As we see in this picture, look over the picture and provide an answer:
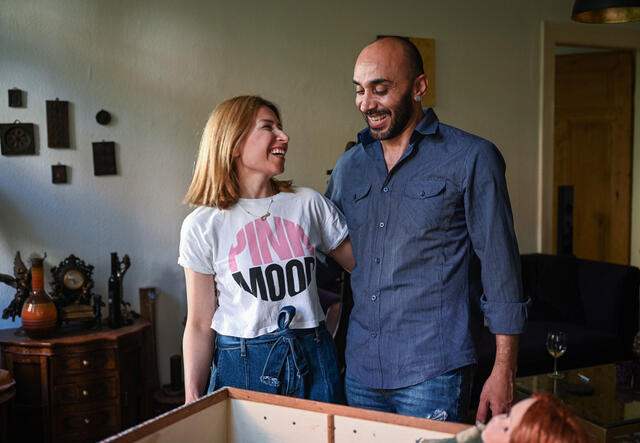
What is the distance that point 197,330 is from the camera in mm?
1552

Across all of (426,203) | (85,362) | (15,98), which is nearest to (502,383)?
(426,203)

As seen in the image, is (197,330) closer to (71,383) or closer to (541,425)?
(541,425)

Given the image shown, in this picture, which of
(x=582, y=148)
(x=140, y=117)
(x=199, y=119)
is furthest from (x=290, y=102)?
(x=582, y=148)

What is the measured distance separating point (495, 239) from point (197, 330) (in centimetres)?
78

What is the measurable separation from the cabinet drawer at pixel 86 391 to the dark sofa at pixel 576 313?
6.02 ft

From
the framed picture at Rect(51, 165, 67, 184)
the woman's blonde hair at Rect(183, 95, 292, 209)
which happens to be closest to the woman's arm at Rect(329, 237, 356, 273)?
the woman's blonde hair at Rect(183, 95, 292, 209)

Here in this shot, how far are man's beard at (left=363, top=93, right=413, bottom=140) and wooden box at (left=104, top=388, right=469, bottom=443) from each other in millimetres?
748

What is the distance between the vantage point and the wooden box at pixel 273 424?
3.58 ft

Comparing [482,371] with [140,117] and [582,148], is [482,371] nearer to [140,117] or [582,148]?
[140,117]

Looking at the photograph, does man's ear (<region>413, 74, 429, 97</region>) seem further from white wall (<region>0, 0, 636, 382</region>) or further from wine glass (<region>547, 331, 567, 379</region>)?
white wall (<region>0, 0, 636, 382</region>)

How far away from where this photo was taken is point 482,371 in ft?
10.5

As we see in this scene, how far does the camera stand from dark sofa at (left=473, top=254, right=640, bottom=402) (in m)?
3.40

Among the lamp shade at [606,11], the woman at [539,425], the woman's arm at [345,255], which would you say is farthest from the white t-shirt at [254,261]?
the lamp shade at [606,11]

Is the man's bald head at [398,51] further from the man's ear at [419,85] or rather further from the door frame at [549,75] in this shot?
the door frame at [549,75]
